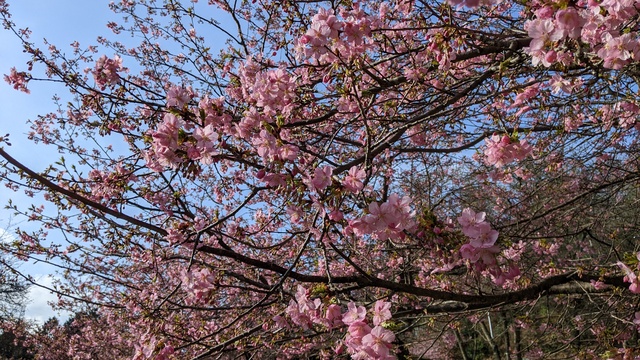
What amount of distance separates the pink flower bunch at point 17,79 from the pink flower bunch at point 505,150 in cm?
461

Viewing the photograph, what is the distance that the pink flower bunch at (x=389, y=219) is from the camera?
6.34ft

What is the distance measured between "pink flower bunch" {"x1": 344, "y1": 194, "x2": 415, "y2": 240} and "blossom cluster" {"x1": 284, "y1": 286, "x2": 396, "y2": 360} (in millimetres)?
366

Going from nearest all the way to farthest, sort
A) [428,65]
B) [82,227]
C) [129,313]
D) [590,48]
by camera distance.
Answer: [590,48] < [428,65] < [129,313] < [82,227]

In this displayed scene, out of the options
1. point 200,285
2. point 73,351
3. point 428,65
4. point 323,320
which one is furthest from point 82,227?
point 73,351

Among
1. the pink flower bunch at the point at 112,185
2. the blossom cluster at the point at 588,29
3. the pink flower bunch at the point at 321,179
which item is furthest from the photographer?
the pink flower bunch at the point at 112,185

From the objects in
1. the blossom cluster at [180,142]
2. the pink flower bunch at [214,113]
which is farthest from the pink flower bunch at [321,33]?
the blossom cluster at [180,142]

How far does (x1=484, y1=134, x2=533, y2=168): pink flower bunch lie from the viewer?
2.29 meters

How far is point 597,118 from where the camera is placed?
3.85 metres

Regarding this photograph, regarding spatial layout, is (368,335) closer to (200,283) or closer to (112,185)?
(200,283)

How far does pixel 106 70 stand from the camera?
11.9ft

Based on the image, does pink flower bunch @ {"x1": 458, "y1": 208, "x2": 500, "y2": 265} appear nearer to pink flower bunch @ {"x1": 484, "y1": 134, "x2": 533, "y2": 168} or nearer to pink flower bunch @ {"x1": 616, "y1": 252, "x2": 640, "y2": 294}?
pink flower bunch @ {"x1": 484, "y1": 134, "x2": 533, "y2": 168}

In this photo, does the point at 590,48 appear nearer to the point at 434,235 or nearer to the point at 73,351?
the point at 434,235

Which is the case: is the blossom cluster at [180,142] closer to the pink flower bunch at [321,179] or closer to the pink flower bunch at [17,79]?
the pink flower bunch at [321,179]

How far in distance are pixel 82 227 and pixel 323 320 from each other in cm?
368
